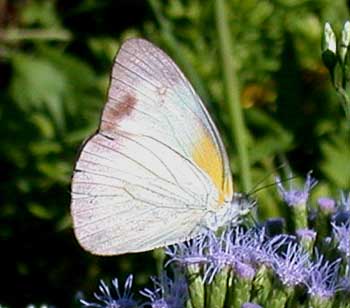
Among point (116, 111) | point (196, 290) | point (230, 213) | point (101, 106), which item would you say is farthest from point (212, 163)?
point (101, 106)

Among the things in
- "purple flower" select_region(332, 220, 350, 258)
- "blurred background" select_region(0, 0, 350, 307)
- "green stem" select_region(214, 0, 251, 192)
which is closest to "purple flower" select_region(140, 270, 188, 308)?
"purple flower" select_region(332, 220, 350, 258)

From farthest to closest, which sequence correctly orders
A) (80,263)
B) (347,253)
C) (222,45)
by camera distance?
(80,263), (222,45), (347,253)

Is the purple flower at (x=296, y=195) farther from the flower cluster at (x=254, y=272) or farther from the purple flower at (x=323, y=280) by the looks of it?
the purple flower at (x=323, y=280)

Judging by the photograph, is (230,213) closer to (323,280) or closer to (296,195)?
(296,195)

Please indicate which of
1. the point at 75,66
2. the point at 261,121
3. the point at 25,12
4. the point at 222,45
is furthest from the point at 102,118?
the point at 25,12

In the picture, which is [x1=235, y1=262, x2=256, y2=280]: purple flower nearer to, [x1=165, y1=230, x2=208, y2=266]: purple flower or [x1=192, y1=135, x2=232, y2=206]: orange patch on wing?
[x1=165, y1=230, x2=208, y2=266]: purple flower

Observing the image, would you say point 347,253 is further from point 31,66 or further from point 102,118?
point 31,66

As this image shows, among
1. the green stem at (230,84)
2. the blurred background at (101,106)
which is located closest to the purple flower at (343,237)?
the green stem at (230,84)
